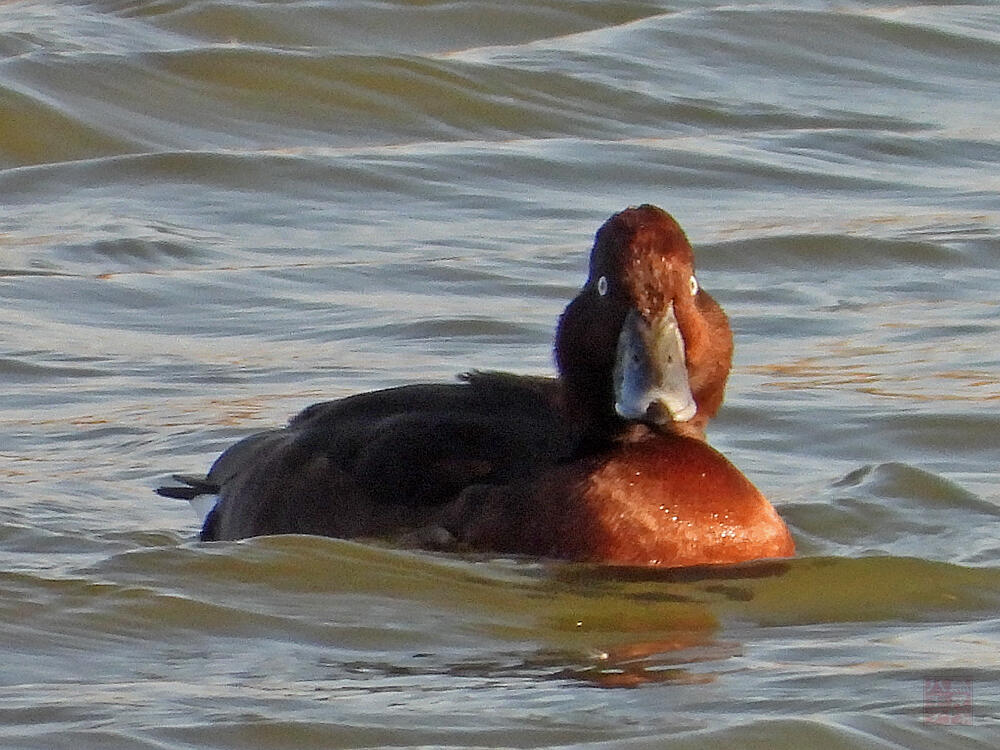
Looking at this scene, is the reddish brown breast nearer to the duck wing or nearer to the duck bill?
the duck wing

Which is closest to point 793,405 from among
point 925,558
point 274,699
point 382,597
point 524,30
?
point 925,558

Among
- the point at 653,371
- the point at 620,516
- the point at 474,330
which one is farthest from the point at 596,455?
the point at 474,330

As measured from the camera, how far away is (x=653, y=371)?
6676mm

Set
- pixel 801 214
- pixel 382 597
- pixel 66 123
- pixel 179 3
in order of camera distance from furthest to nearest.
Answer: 1. pixel 179 3
2. pixel 66 123
3. pixel 801 214
4. pixel 382 597

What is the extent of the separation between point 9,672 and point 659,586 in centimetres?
179

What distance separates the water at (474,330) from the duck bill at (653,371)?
45cm

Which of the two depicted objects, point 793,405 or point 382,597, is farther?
point 793,405

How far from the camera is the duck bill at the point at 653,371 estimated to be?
21.9ft

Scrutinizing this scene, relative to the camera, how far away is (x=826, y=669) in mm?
5863

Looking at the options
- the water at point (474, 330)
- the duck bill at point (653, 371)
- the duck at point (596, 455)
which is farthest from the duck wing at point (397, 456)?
the duck bill at point (653, 371)

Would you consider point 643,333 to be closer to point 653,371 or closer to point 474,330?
point 653,371

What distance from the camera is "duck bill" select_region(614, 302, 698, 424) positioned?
21.9 feet

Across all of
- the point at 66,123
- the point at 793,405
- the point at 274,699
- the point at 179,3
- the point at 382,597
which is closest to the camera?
the point at 274,699

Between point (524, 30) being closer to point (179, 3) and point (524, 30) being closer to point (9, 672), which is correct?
point (179, 3)
